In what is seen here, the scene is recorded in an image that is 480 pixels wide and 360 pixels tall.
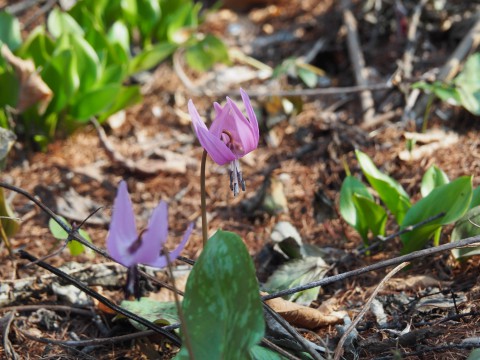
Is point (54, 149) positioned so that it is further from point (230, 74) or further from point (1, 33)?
point (230, 74)

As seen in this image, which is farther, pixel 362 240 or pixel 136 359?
pixel 362 240

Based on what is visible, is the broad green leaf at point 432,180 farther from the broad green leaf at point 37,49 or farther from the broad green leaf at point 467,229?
the broad green leaf at point 37,49

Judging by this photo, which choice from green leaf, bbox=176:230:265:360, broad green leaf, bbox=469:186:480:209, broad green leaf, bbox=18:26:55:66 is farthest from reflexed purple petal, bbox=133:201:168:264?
broad green leaf, bbox=18:26:55:66

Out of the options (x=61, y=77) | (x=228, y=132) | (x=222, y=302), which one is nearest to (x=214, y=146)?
(x=228, y=132)

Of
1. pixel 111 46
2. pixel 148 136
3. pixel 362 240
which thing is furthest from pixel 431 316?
pixel 111 46

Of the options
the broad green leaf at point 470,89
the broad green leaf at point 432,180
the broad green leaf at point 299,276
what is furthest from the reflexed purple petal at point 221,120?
the broad green leaf at point 470,89
